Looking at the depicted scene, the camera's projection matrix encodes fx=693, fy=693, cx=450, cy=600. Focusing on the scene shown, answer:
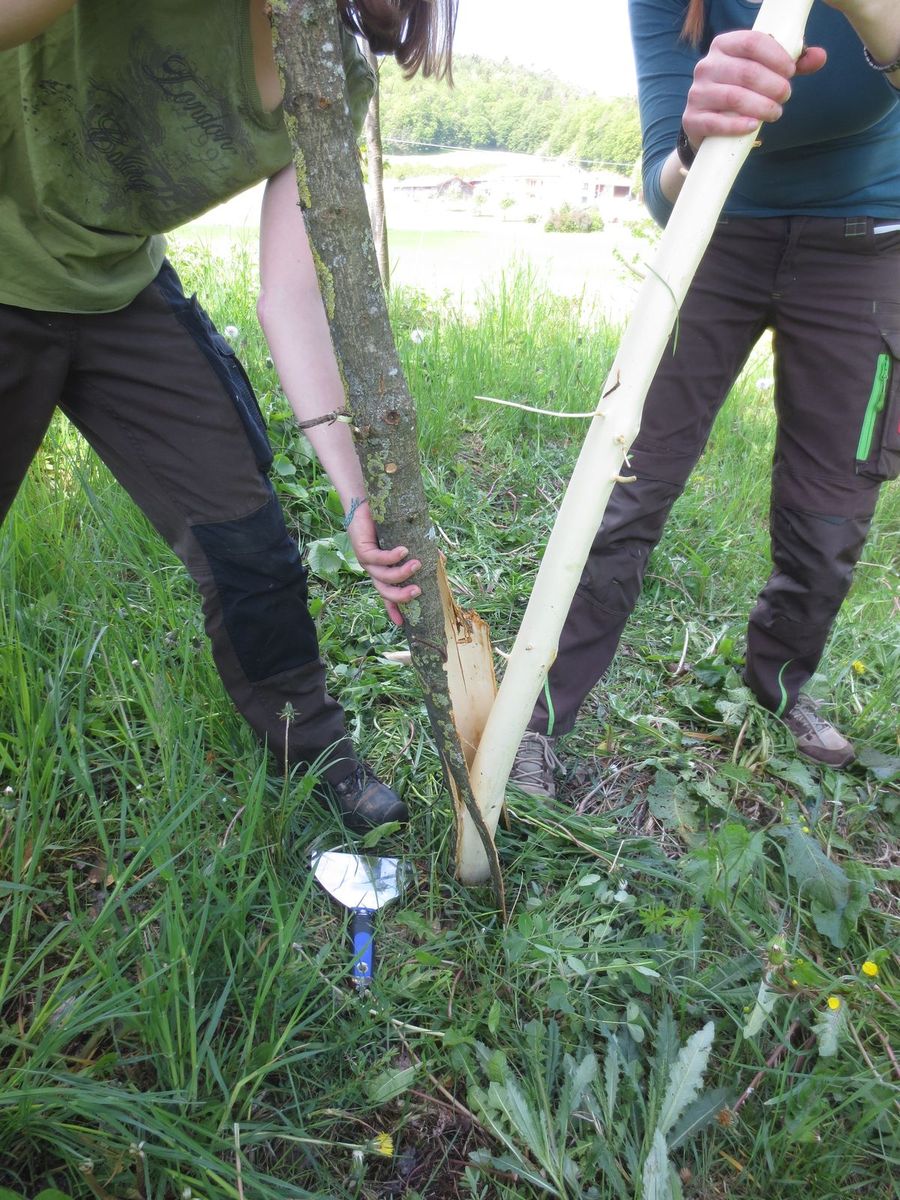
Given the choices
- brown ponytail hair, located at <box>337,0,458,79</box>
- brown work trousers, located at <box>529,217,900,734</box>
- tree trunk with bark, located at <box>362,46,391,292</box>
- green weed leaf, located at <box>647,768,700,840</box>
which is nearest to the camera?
brown ponytail hair, located at <box>337,0,458,79</box>

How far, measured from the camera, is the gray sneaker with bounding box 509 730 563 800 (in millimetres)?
1641

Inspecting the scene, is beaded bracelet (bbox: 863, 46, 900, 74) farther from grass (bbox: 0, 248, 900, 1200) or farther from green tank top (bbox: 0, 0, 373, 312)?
grass (bbox: 0, 248, 900, 1200)

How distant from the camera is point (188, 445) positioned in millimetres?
1242

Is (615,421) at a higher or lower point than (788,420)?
higher

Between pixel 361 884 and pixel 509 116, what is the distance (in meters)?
9.05

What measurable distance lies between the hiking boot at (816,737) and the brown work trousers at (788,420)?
0.10m

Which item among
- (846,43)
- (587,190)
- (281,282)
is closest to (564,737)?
(281,282)

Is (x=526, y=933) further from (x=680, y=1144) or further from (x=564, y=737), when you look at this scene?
(x=564, y=737)

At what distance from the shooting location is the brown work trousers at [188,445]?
44.6 inches

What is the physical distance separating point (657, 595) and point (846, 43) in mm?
1530

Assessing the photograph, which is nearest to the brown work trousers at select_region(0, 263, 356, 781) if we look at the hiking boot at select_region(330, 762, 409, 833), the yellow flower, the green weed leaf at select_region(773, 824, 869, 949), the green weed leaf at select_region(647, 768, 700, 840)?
the hiking boot at select_region(330, 762, 409, 833)

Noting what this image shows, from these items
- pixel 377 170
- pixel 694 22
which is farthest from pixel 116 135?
pixel 377 170

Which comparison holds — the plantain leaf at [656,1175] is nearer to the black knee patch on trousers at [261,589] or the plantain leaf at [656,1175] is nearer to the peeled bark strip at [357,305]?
the peeled bark strip at [357,305]

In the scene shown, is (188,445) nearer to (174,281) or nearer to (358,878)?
(174,281)
